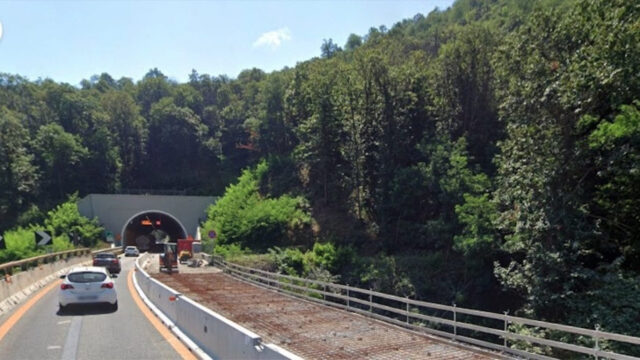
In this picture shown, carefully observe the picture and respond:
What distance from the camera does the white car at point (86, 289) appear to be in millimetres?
14305

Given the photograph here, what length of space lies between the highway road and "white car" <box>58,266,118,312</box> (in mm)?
348

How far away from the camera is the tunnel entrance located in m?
67.2

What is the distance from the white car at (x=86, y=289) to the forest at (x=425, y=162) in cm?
1658

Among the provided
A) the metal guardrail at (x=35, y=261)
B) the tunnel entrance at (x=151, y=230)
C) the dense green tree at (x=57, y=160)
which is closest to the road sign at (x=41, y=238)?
the metal guardrail at (x=35, y=261)

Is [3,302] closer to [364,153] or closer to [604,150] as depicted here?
[604,150]

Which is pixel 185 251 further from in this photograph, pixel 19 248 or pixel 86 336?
pixel 86 336

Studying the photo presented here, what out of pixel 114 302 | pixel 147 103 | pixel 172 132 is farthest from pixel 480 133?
pixel 147 103

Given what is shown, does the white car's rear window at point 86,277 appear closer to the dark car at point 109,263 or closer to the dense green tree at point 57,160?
the dark car at point 109,263

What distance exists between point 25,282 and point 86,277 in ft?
28.9

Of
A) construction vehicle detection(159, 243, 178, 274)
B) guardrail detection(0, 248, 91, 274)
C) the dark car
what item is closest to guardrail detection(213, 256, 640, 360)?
construction vehicle detection(159, 243, 178, 274)

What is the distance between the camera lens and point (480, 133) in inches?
1729

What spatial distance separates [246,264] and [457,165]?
57.7ft

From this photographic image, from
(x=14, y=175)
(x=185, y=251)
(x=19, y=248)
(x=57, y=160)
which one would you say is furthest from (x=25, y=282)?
(x=57, y=160)

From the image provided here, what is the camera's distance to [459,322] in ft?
42.4
